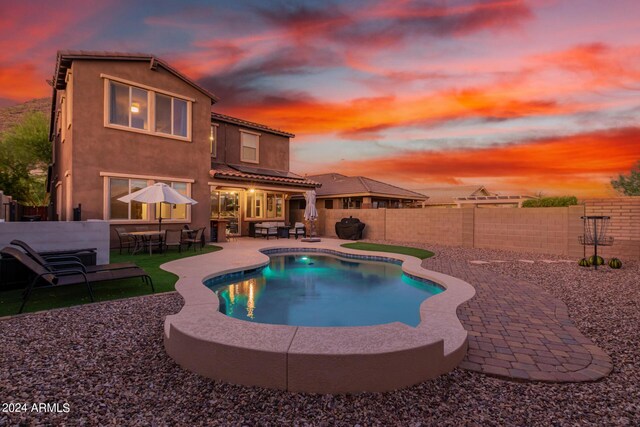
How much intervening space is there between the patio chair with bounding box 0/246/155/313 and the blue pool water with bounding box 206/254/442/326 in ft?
6.63

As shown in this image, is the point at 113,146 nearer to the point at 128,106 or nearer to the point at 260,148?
the point at 128,106

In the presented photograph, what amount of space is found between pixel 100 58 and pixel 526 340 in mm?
15724

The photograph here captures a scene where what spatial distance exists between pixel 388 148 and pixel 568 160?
39.0 ft

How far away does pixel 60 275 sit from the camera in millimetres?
5703

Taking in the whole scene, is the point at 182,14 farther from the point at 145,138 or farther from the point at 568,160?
the point at 568,160

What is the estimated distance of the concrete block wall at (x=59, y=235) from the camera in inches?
274

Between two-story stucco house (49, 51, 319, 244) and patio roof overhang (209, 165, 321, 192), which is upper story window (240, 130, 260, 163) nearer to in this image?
patio roof overhang (209, 165, 321, 192)

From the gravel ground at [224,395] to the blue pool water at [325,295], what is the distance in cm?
257

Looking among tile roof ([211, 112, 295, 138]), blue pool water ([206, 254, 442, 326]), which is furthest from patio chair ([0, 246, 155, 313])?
tile roof ([211, 112, 295, 138])

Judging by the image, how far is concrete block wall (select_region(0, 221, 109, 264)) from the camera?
6.96 meters

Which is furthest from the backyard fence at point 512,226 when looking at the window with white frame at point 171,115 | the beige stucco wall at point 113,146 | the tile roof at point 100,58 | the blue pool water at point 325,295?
the tile roof at point 100,58

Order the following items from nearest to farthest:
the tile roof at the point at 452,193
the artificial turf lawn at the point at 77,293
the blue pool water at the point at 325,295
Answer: the artificial turf lawn at the point at 77,293 → the blue pool water at the point at 325,295 → the tile roof at the point at 452,193

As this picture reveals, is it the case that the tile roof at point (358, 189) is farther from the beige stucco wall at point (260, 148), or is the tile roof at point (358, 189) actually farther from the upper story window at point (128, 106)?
the upper story window at point (128, 106)

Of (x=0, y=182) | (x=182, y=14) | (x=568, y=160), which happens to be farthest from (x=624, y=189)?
(x=0, y=182)
